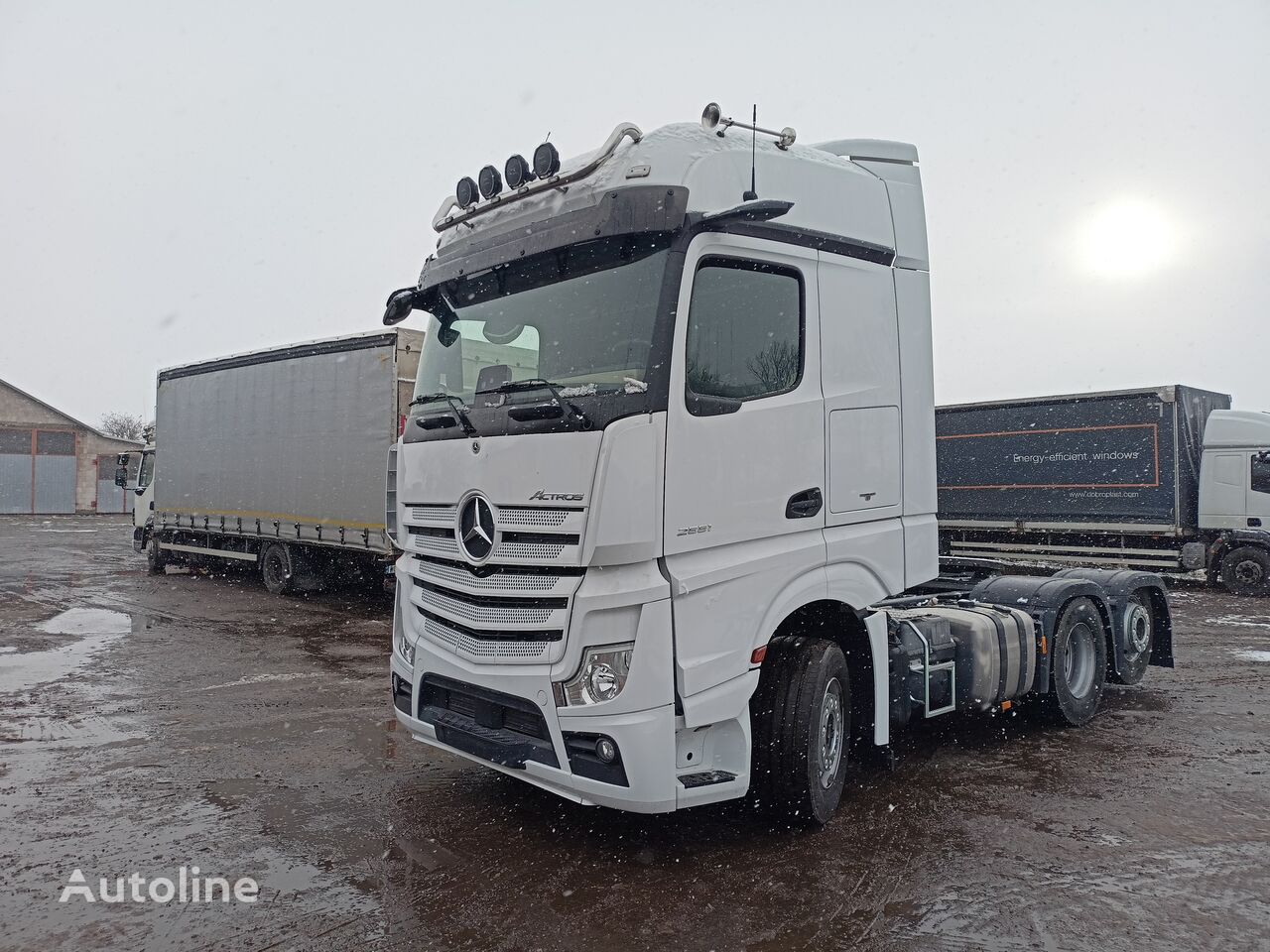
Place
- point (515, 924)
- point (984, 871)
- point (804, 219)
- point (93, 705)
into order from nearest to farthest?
point (515, 924), point (984, 871), point (804, 219), point (93, 705)

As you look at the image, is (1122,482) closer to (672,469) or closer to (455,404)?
(672,469)

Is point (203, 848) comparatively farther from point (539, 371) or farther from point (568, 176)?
point (568, 176)

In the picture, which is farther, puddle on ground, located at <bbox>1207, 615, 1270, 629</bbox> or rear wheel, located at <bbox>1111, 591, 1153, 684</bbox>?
puddle on ground, located at <bbox>1207, 615, 1270, 629</bbox>

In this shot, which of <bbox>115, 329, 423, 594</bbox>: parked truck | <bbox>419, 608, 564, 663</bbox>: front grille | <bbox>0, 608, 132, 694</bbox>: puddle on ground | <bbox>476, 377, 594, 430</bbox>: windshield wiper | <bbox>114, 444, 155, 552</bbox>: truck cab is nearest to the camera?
<bbox>476, 377, 594, 430</bbox>: windshield wiper

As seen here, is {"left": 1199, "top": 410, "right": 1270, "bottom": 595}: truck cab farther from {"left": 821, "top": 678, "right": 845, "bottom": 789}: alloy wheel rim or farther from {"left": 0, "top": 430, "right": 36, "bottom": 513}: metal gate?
{"left": 0, "top": 430, "right": 36, "bottom": 513}: metal gate

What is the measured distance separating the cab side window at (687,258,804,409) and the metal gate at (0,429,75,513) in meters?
48.1

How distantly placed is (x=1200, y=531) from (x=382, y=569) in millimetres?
13218

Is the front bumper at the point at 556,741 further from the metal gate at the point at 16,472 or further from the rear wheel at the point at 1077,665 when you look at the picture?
the metal gate at the point at 16,472

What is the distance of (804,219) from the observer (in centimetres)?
475

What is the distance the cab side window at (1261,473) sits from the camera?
14.1 meters

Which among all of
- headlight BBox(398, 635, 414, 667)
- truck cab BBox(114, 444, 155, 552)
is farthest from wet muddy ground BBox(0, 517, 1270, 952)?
truck cab BBox(114, 444, 155, 552)

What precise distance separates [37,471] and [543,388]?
47.7 meters

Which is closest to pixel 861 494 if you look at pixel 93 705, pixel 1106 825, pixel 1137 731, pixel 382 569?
pixel 1106 825

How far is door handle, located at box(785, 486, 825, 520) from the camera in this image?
4.50m
